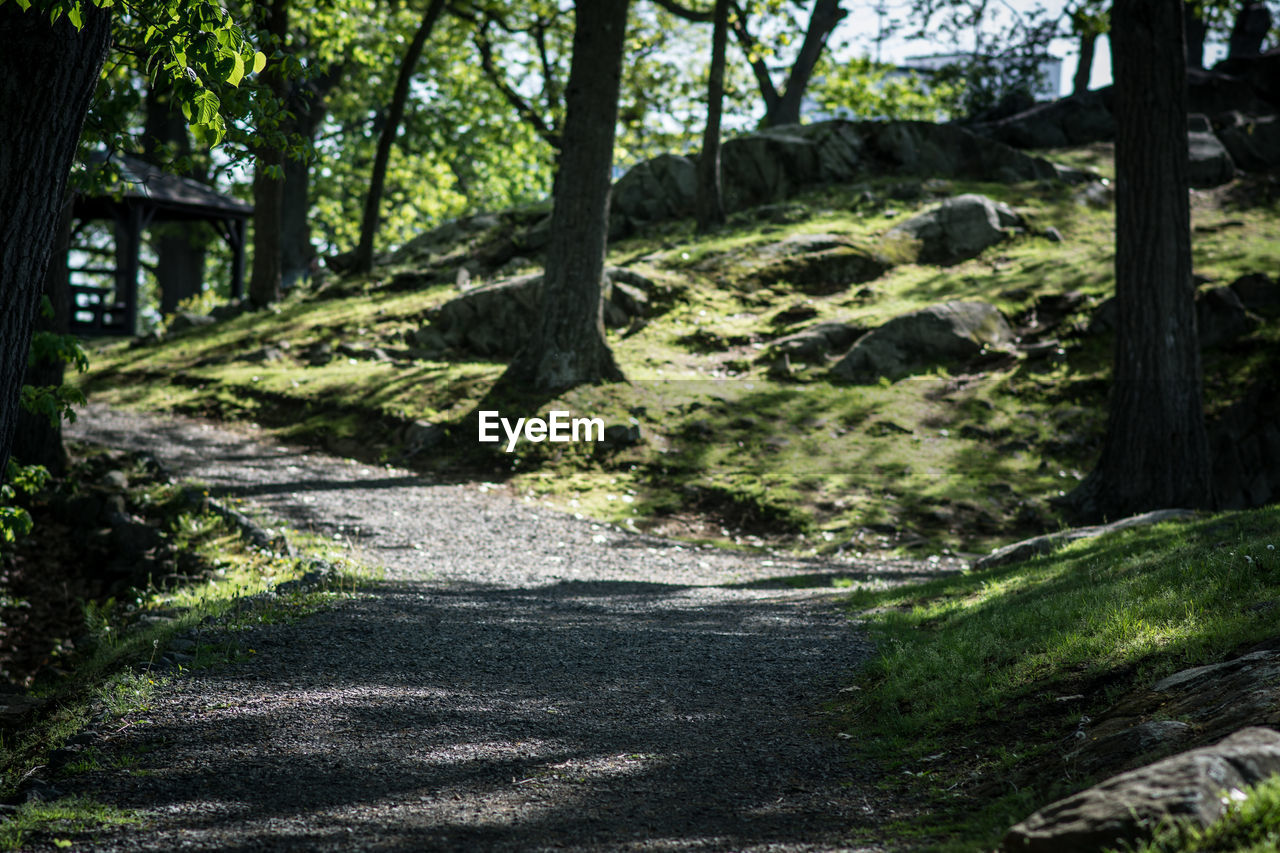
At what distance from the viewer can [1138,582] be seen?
5719mm

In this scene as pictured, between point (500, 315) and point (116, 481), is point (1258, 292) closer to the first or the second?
point (500, 315)

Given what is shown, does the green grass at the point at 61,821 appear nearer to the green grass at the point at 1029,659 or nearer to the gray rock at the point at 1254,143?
the green grass at the point at 1029,659

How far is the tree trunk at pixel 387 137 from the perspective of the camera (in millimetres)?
21859

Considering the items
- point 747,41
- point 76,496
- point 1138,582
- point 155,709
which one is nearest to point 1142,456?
point 1138,582

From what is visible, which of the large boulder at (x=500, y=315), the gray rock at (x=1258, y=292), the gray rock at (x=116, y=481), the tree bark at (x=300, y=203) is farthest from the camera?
the tree bark at (x=300, y=203)

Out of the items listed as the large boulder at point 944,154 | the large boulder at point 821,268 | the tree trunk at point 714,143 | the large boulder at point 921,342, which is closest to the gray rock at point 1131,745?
the large boulder at point 921,342

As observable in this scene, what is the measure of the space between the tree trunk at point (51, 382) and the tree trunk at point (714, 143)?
495 inches

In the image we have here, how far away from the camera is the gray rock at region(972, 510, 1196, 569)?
841cm

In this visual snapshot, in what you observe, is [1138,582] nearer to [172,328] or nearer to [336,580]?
[336,580]

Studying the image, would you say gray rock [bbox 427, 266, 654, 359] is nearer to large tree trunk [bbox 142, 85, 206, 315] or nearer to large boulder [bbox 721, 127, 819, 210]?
large boulder [bbox 721, 127, 819, 210]

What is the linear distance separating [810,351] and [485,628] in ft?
34.8

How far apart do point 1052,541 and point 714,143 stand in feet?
46.8

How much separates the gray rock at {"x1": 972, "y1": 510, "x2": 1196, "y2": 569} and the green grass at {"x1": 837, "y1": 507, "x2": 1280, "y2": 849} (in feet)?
5.53

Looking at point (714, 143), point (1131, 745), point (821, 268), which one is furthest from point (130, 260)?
point (1131, 745)
